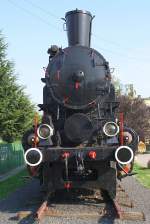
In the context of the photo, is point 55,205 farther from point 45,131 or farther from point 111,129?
point 111,129

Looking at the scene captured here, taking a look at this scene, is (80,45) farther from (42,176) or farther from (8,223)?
(8,223)

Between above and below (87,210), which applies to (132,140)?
above

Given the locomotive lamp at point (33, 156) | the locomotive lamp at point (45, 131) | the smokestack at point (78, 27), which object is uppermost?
the smokestack at point (78, 27)

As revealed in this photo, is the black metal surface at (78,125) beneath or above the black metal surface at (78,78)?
beneath

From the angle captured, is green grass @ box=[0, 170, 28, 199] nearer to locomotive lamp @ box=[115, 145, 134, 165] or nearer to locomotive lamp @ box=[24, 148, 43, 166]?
locomotive lamp @ box=[24, 148, 43, 166]

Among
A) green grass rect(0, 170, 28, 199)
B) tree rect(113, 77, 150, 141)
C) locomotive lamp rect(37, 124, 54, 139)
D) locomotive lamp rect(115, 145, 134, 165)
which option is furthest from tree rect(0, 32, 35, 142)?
tree rect(113, 77, 150, 141)

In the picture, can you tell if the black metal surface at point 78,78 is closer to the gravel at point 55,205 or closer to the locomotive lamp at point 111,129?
the locomotive lamp at point 111,129

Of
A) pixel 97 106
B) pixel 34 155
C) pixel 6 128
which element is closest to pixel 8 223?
pixel 34 155

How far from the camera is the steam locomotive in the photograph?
341 inches

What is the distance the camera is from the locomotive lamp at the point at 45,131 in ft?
29.7

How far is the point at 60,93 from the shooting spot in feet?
31.4

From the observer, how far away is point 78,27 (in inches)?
409

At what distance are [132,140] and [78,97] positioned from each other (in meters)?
1.54

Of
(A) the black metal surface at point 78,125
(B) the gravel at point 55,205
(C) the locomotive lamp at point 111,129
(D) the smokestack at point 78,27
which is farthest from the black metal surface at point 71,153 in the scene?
(D) the smokestack at point 78,27
